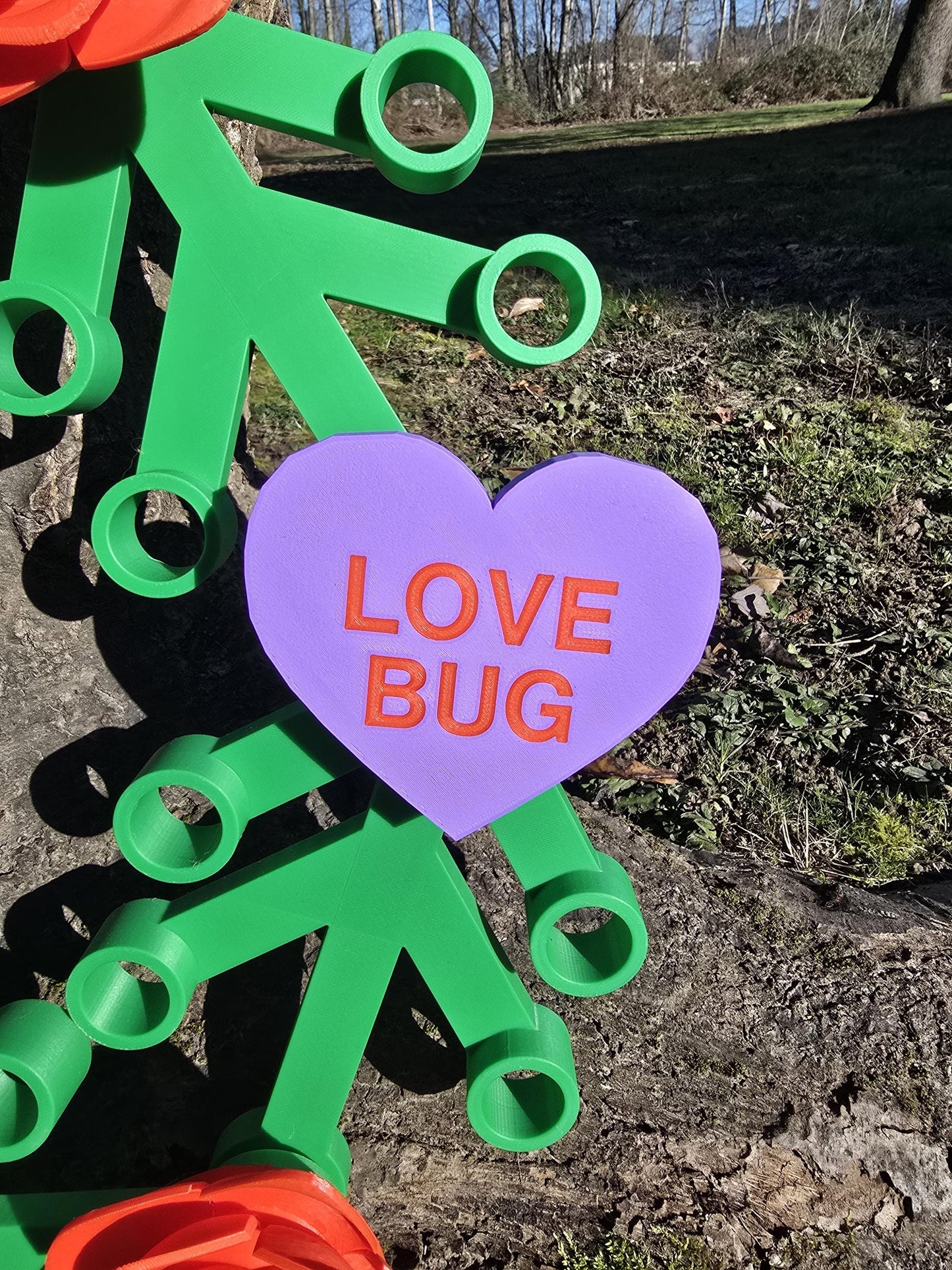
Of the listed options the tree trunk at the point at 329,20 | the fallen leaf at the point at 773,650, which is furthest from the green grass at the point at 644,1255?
the tree trunk at the point at 329,20

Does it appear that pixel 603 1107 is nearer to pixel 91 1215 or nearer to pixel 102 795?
A: pixel 91 1215

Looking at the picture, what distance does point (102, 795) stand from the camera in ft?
4.57

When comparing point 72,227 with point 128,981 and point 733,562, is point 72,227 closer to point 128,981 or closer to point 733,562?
point 128,981

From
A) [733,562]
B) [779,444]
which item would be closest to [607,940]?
[733,562]

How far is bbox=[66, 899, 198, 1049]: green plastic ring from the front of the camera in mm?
1096

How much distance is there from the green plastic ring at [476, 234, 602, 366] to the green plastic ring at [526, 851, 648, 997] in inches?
23.6

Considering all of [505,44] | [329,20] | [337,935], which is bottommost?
[337,935]

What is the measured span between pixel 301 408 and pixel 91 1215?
89 centimetres

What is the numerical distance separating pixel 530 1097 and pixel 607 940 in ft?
0.77

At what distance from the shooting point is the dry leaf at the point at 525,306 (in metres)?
3.34

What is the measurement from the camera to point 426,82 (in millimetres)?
938

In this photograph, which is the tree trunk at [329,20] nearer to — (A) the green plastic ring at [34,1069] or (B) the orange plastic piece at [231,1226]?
(A) the green plastic ring at [34,1069]

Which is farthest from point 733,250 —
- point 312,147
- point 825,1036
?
point 312,147

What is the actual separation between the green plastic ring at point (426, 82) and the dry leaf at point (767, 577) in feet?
4.86
